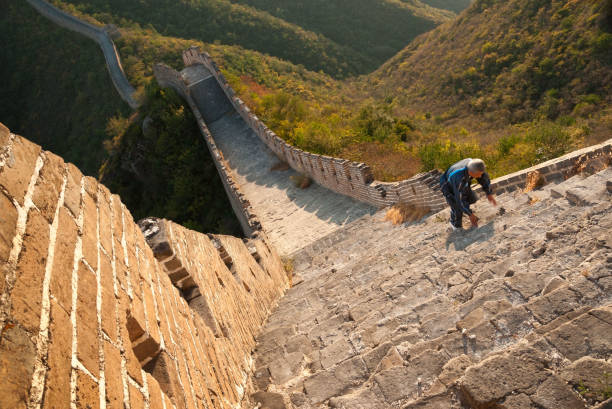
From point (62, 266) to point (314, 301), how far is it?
4009 millimetres

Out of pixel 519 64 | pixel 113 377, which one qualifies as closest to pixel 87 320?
pixel 113 377

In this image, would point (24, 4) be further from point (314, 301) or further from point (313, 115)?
point (314, 301)

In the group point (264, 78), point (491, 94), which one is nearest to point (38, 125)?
point (264, 78)

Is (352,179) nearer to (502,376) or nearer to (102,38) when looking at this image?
(502,376)

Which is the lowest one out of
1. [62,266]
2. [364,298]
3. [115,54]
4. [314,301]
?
[314,301]

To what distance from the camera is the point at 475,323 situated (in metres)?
2.68

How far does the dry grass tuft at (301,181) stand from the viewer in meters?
11.5

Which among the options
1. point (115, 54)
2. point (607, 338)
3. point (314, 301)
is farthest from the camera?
point (115, 54)

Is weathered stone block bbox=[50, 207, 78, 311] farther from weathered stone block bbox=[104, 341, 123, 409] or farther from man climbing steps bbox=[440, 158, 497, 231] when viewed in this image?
man climbing steps bbox=[440, 158, 497, 231]

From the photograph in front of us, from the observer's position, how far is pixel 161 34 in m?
34.4

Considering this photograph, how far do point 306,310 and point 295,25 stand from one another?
40.8 metres

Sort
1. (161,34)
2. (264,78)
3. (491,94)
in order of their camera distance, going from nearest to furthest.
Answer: (491,94)
(264,78)
(161,34)

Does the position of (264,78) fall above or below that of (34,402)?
above

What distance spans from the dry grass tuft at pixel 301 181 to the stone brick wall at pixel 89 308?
8.31m
